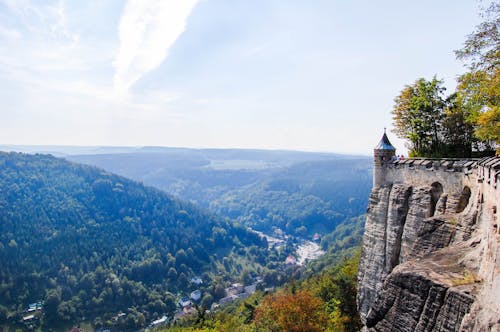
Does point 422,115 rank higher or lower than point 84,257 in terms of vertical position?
higher

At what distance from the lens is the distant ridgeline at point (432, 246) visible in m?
11.1

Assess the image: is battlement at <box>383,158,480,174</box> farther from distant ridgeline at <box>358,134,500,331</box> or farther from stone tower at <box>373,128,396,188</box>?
stone tower at <box>373,128,396,188</box>

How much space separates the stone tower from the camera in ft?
86.8

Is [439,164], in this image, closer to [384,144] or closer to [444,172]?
[444,172]

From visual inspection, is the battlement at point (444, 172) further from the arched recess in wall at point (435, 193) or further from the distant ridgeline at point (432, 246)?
the arched recess in wall at point (435, 193)

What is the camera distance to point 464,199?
18.9m

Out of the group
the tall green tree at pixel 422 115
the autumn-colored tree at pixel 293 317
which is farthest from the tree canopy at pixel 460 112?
the autumn-colored tree at pixel 293 317

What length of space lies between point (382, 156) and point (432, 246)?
1014cm

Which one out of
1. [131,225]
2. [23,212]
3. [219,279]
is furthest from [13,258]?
[219,279]

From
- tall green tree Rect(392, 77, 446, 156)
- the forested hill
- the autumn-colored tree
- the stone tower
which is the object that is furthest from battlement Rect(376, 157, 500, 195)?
the forested hill

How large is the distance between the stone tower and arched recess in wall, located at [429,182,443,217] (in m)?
5.32

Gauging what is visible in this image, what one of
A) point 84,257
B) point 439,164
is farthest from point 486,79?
point 84,257

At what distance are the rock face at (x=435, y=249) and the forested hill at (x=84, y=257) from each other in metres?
108

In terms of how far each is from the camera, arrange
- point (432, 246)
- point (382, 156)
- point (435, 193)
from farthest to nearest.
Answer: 1. point (382, 156)
2. point (435, 193)
3. point (432, 246)
